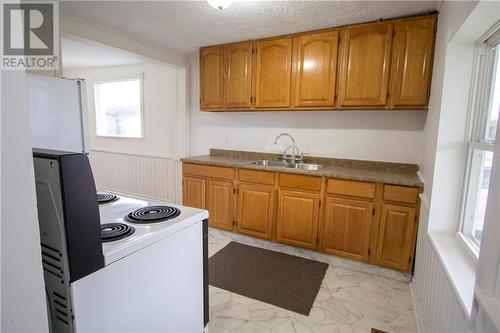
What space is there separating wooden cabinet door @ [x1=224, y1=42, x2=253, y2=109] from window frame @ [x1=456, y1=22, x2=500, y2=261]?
200 centimetres

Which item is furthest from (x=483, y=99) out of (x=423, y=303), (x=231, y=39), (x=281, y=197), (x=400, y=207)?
(x=231, y=39)

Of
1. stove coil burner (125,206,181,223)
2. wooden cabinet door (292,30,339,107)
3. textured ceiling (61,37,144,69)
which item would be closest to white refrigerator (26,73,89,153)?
stove coil burner (125,206,181,223)

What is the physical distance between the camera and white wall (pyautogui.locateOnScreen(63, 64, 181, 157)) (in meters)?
4.05

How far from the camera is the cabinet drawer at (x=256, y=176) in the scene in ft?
9.03

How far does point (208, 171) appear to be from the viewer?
3096mm

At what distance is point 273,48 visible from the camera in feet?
9.41

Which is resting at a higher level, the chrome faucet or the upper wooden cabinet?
the upper wooden cabinet

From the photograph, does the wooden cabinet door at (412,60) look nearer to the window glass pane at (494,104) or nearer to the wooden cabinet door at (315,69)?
the wooden cabinet door at (315,69)

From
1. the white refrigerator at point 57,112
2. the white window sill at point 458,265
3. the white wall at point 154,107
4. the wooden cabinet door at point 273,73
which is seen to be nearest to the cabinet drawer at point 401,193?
the white window sill at point 458,265

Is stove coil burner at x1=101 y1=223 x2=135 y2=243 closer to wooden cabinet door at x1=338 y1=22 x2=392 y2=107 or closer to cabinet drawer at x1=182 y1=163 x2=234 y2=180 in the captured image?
cabinet drawer at x1=182 y1=163 x2=234 y2=180

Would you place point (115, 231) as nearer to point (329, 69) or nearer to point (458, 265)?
point (458, 265)

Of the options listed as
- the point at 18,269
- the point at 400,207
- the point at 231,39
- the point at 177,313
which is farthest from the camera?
the point at 231,39

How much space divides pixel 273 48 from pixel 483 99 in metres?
1.93

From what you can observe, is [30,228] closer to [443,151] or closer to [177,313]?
[177,313]
